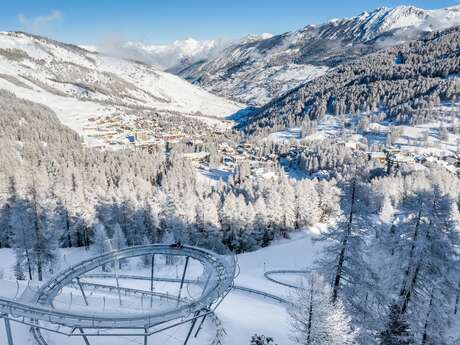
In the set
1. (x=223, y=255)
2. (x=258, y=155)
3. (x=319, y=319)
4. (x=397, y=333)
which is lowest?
(x=223, y=255)

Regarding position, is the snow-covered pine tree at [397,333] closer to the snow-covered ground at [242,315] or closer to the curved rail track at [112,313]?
the curved rail track at [112,313]

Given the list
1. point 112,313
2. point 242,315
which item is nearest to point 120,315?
point 112,313

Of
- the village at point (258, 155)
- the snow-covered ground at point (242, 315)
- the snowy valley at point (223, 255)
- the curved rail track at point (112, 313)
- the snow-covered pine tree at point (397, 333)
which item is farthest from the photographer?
the village at point (258, 155)

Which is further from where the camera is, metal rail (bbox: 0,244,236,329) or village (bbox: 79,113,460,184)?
village (bbox: 79,113,460,184)

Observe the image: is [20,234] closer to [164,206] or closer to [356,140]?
[164,206]

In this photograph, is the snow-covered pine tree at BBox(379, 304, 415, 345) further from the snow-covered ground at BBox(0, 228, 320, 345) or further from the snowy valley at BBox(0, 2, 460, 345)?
the snow-covered ground at BBox(0, 228, 320, 345)

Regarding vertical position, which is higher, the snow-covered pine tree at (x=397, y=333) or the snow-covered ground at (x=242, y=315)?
the snow-covered pine tree at (x=397, y=333)

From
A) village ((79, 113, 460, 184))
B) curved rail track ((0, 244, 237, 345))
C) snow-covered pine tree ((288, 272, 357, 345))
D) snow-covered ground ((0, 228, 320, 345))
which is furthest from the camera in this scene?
village ((79, 113, 460, 184))

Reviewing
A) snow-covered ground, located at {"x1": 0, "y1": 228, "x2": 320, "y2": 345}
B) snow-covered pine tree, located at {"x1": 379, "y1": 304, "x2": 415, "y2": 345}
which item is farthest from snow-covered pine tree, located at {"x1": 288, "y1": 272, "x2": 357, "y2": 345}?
snow-covered ground, located at {"x1": 0, "y1": 228, "x2": 320, "y2": 345}

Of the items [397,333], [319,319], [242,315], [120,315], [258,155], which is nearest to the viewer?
[397,333]

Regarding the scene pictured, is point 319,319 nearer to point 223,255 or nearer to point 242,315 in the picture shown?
point 242,315

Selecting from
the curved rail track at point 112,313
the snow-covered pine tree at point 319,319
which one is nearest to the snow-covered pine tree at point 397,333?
the snow-covered pine tree at point 319,319
